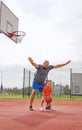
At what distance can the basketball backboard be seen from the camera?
16.2m

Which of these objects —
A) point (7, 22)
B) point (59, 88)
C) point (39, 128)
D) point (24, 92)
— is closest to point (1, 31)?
point (7, 22)

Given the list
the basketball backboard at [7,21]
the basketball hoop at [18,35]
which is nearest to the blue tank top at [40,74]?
the basketball backboard at [7,21]

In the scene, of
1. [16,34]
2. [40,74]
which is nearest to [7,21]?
[16,34]

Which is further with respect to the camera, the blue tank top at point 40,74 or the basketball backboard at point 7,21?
the basketball backboard at point 7,21

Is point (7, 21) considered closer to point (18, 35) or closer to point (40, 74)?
point (18, 35)

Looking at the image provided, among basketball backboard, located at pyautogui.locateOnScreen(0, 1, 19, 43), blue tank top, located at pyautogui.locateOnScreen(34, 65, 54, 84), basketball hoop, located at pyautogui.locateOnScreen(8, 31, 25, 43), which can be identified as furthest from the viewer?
basketball hoop, located at pyautogui.locateOnScreen(8, 31, 25, 43)

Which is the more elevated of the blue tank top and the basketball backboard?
the basketball backboard

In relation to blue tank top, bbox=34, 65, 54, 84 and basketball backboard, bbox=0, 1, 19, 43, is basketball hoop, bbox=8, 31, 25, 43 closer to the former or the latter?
basketball backboard, bbox=0, 1, 19, 43

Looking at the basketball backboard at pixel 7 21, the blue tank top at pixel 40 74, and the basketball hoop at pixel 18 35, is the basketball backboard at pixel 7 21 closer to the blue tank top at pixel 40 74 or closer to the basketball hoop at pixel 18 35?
the basketball hoop at pixel 18 35

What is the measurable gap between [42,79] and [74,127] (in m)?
4.64

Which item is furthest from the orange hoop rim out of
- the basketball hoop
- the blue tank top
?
the blue tank top

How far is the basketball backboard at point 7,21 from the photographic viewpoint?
1625cm

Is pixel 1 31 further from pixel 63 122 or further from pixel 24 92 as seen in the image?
pixel 24 92

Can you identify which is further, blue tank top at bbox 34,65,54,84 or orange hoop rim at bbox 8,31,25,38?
orange hoop rim at bbox 8,31,25,38
